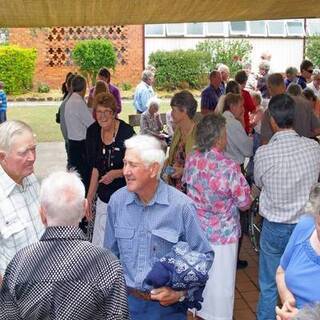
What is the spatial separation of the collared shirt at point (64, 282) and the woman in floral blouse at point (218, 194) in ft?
5.35

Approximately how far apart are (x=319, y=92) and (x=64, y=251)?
25.2 feet

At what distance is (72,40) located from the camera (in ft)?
73.9

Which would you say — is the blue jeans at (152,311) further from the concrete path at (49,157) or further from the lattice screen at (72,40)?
the lattice screen at (72,40)

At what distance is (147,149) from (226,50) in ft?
73.5

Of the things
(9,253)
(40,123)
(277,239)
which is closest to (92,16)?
(277,239)

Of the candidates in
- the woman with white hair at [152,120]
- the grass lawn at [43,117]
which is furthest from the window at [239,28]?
the woman with white hair at [152,120]

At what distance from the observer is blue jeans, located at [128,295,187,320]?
2.84 meters

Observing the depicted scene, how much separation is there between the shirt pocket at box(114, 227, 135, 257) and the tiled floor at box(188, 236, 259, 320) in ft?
5.57

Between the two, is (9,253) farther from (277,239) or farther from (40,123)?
(40,123)

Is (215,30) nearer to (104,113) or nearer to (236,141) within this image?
(236,141)

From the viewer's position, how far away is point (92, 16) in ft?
20.6

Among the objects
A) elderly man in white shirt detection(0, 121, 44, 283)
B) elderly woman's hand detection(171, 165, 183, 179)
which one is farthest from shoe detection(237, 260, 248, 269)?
elderly man in white shirt detection(0, 121, 44, 283)

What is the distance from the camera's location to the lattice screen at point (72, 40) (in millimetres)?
22516

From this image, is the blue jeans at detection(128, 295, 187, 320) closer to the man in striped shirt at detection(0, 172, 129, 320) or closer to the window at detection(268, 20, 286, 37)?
the man in striped shirt at detection(0, 172, 129, 320)
